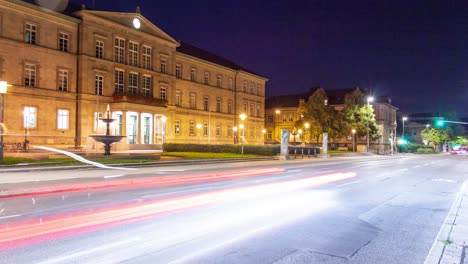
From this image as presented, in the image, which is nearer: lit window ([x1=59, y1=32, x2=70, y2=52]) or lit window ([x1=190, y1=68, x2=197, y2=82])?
lit window ([x1=59, y1=32, x2=70, y2=52])

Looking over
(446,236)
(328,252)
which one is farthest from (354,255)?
(446,236)

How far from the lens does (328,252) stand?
6.86m

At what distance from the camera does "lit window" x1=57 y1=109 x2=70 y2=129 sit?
45125mm

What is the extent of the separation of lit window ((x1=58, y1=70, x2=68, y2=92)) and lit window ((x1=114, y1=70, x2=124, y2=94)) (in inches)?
259

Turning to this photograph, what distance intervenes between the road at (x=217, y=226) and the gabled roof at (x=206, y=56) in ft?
186

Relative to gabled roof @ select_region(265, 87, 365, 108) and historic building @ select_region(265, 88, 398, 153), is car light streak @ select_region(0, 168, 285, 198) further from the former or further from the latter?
gabled roof @ select_region(265, 87, 365, 108)

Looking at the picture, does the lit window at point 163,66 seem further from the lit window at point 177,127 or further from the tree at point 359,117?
the tree at point 359,117

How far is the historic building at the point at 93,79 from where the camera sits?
135ft

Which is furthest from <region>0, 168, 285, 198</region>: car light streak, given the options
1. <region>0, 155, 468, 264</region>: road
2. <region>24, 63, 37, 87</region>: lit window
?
<region>24, 63, 37, 87</region>: lit window

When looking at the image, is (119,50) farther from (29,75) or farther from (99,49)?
(29,75)

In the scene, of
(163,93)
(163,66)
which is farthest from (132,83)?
(163,66)

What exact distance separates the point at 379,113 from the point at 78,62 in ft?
265

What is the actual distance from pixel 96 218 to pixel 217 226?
2.89 m

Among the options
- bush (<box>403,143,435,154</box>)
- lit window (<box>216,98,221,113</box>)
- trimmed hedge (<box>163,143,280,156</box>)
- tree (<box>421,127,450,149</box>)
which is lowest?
bush (<box>403,143,435,154</box>)
